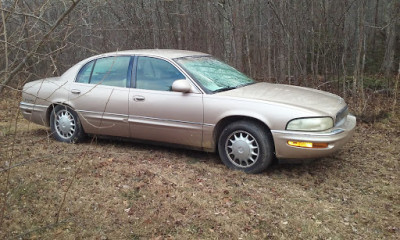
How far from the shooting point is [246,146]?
453 cm

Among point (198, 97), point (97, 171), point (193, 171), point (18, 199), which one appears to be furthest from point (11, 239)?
point (198, 97)

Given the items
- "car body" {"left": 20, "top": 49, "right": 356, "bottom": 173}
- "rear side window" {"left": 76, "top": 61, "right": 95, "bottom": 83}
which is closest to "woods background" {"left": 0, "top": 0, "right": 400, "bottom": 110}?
"rear side window" {"left": 76, "top": 61, "right": 95, "bottom": 83}

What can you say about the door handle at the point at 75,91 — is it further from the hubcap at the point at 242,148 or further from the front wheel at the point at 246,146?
the hubcap at the point at 242,148

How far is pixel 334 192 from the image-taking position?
13.6ft

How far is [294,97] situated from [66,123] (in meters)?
3.48

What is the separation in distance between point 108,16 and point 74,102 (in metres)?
7.08

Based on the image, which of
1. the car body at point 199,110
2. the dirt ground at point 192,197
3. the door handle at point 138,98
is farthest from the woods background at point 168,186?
the door handle at point 138,98

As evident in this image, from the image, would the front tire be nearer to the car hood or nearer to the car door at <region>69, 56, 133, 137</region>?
the car door at <region>69, 56, 133, 137</region>

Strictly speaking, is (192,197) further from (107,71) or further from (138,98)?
(107,71)

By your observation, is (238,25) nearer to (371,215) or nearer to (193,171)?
(193,171)

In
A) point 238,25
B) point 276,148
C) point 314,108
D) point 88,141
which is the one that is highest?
point 238,25

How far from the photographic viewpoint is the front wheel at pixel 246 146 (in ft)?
14.6

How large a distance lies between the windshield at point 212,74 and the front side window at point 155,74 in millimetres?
170

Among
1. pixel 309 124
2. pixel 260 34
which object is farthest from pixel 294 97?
pixel 260 34
